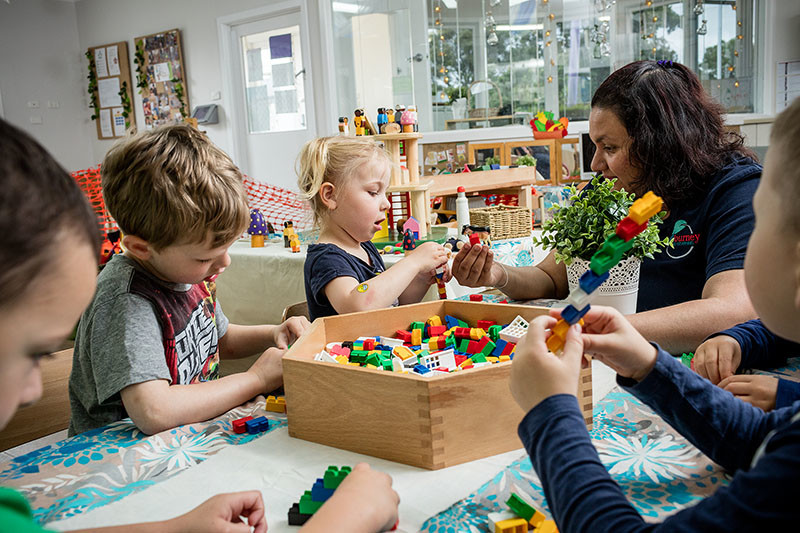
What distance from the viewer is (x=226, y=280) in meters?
2.83

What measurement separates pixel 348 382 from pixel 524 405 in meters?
0.26

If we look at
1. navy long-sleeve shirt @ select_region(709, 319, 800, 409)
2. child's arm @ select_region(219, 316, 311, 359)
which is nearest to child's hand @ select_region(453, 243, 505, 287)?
child's arm @ select_region(219, 316, 311, 359)

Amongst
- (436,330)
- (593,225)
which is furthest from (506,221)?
(436,330)

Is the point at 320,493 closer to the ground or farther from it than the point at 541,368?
closer to the ground

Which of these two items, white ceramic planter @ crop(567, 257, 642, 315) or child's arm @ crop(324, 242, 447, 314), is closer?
white ceramic planter @ crop(567, 257, 642, 315)

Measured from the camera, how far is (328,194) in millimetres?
1655

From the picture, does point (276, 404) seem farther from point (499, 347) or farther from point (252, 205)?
point (252, 205)

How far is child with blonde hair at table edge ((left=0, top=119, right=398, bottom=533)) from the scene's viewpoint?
1.51 ft

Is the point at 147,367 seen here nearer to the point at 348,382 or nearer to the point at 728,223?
the point at 348,382

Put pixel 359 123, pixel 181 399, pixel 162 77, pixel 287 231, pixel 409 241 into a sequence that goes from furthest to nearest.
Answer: pixel 162 77
pixel 287 231
pixel 359 123
pixel 409 241
pixel 181 399

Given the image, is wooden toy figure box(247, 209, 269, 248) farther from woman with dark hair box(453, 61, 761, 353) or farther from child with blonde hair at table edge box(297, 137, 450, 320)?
woman with dark hair box(453, 61, 761, 353)

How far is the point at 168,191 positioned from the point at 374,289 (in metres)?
0.52

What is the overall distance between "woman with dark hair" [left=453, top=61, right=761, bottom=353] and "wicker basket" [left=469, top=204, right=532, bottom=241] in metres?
0.89

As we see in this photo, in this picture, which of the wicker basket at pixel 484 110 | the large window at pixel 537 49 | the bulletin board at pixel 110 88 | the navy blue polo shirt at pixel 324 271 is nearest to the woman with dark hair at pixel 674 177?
the navy blue polo shirt at pixel 324 271
